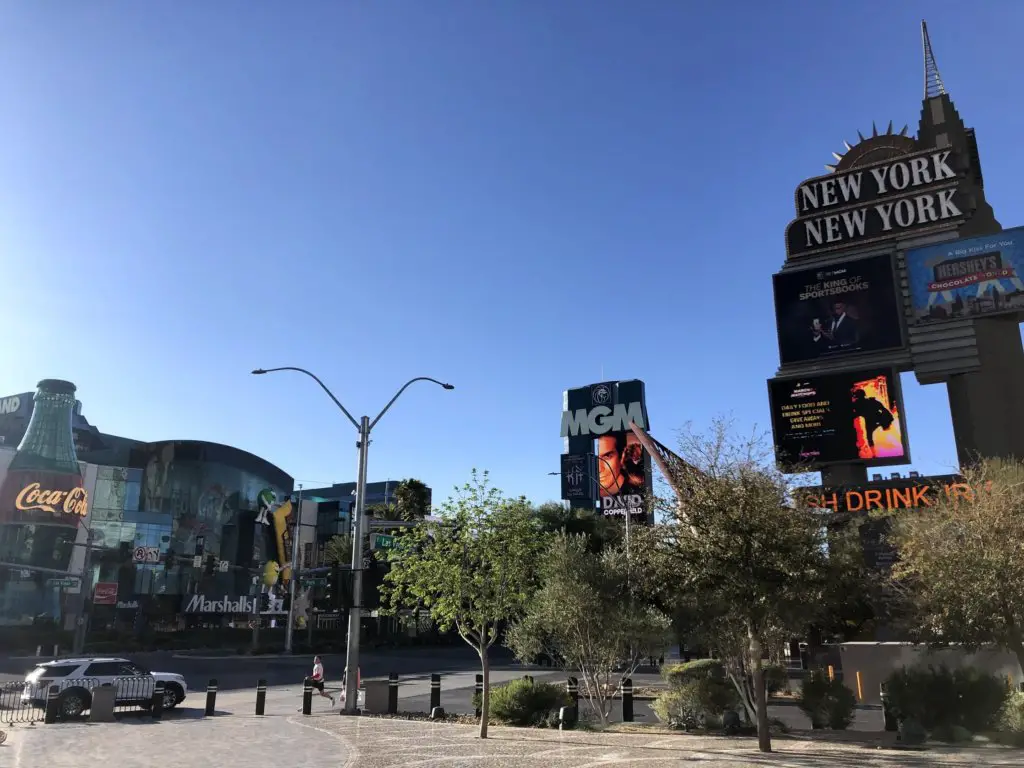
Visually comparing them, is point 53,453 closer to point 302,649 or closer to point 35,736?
point 302,649

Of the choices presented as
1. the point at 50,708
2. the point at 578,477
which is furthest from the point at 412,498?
the point at 50,708

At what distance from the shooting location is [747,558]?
46.5 ft

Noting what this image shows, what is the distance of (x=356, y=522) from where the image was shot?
22.7m

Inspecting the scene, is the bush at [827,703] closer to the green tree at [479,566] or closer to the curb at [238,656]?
the green tree at [479,566]

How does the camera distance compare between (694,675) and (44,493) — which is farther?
(44,493)

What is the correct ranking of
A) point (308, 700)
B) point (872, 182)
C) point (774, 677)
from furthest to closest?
1. point (872, 182)
2. point (774, 677)
3. point (308, 700)

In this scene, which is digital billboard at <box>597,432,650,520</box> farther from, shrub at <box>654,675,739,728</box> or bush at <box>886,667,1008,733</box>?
bush at <box>886,667,1008,733</box>

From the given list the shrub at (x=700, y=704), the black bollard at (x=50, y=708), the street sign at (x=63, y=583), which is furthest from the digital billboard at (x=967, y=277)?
the street sign at (x=63, y=583)

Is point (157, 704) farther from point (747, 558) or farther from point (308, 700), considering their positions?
point (747, 558)

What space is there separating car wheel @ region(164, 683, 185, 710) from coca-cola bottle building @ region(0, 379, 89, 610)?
54726 millimetres

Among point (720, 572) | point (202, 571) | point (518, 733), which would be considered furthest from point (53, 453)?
point (720, 572)

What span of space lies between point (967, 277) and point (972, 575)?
103 ft

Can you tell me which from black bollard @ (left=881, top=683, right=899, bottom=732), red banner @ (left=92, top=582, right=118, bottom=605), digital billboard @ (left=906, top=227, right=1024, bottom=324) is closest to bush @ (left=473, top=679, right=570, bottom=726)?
black bollard @ (left=881, top=683, right=899, bottom=732)

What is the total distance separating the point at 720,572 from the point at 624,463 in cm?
6632
